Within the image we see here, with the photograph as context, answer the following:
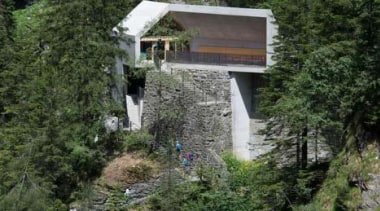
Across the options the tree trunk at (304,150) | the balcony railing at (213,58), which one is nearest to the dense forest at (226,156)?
the tree trunk at (304,150)

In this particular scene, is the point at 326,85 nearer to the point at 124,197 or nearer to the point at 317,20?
the point at 317,20

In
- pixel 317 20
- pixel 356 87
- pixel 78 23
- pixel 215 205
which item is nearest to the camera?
pixel 356 87

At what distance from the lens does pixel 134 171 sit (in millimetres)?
34688

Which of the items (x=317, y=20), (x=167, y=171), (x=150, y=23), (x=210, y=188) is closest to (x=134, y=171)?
(x=167, y=171)

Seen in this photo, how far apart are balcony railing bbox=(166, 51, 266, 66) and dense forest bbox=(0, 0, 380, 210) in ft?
9.01

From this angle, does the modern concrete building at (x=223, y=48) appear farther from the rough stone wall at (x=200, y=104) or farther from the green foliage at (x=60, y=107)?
the green foliage at (x=60, y=107)

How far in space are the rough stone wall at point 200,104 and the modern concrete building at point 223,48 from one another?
0.33 meters

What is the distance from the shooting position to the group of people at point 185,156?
34.2m

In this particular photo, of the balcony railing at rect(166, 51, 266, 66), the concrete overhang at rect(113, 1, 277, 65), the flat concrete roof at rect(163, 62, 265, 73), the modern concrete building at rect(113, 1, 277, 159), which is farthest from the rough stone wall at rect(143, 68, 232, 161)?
the concrete overhang at rect(113, 1, 277, 65)

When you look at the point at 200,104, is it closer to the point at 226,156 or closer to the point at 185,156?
the point at 185,156

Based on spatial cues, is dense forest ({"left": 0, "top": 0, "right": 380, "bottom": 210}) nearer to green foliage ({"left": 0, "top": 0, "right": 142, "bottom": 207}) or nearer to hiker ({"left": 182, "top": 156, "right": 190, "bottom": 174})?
green foliage ({"left": 0, "top": 0, "right": 142, "bottom": 207})

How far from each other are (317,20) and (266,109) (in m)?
3.76

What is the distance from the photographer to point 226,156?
34.2m

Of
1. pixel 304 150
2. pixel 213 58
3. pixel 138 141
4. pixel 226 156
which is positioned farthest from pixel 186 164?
pixel 304 150
